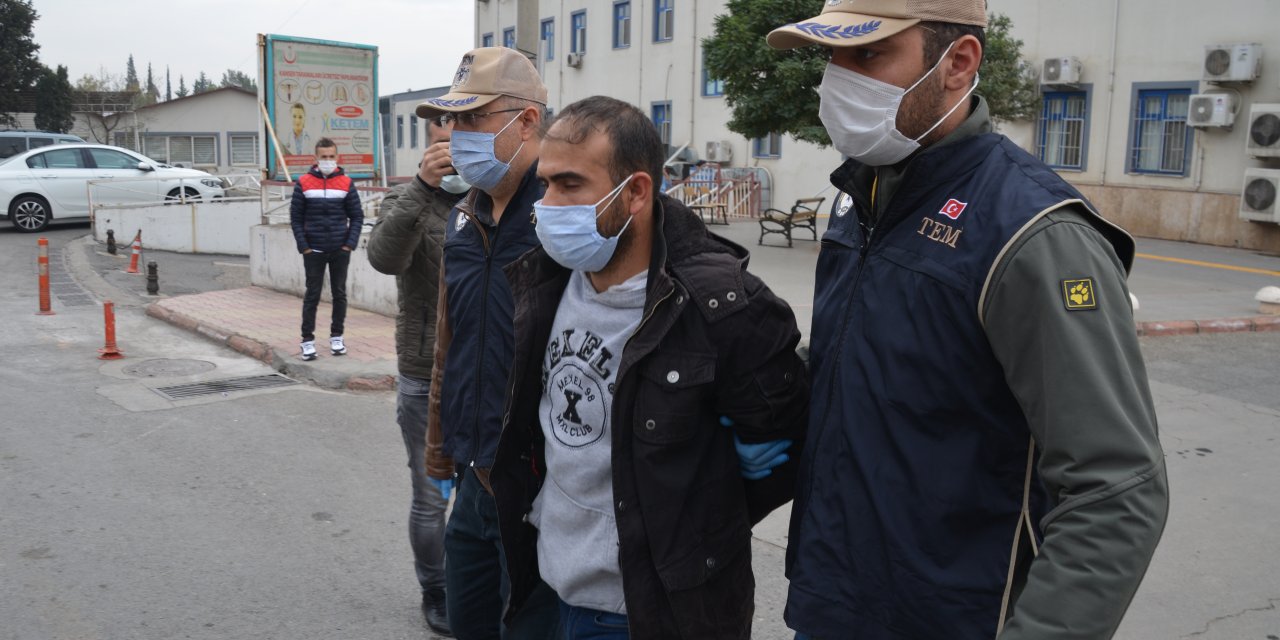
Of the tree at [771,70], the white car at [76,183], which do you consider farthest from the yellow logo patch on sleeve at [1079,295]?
the white car at [76,183]

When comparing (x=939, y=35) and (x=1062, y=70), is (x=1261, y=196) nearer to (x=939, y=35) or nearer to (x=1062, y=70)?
(x=1062, y=70)

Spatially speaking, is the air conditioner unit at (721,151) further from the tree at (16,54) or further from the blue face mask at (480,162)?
the tree at (16,54)

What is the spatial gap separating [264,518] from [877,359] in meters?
4.56

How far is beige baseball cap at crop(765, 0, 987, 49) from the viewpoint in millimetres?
1912

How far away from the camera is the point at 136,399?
8.19 metres

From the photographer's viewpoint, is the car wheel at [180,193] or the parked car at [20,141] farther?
the parked car at [20,141]

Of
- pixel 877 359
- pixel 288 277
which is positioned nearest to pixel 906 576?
pixel 877 359

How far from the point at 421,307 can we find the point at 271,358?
19.4 feet

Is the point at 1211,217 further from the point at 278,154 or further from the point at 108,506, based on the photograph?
the point at 108,506

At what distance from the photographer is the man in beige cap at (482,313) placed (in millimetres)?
3111

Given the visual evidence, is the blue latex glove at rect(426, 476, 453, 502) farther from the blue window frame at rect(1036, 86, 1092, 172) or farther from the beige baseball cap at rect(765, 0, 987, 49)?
the blue window frame at rect(1036, 86, 1092, 172)

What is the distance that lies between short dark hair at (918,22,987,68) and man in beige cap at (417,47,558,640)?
57.6 inches

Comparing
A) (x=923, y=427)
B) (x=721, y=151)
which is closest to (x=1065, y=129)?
(x=721, y=151)

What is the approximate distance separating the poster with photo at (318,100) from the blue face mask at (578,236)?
12.8 meters
